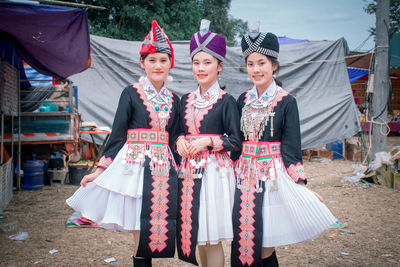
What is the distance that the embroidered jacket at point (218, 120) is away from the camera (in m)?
2.08

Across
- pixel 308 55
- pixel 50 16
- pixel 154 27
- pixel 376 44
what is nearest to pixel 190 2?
pixel 308 55

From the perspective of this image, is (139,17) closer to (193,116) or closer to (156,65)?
(156,65)

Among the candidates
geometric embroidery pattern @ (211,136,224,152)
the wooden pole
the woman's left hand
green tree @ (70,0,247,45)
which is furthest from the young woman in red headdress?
green tree @ (70,0,247,45)

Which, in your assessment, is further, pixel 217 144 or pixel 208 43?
pixel 208 43

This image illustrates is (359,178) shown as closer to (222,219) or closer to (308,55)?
(308,55)

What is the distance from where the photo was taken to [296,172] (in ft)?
6.51

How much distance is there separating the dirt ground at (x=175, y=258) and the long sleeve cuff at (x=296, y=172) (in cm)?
134

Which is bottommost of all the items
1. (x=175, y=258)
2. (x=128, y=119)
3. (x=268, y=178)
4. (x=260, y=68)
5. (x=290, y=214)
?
(x=175, y=258)

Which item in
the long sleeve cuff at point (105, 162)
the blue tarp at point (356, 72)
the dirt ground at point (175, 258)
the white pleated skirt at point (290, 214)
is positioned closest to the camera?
the white pleated skirt at point (290, 214)

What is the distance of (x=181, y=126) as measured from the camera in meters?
2.29

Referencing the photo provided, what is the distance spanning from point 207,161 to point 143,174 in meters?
0.42

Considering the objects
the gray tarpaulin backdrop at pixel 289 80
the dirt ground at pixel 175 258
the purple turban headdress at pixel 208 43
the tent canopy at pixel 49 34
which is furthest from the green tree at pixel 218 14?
the purple turban headdress at pixel 208 43

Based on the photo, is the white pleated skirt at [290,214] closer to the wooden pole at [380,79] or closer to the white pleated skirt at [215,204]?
the white pleated skirt at [215,204]

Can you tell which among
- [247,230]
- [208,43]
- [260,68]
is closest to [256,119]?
[260,68]
